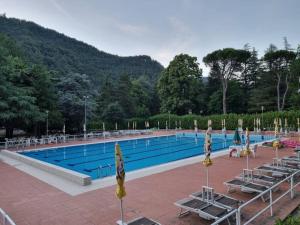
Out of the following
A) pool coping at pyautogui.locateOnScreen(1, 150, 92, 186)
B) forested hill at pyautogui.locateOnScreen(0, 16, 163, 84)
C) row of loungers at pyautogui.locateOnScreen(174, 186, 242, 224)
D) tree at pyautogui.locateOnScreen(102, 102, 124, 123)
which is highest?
forested hill at pyautogui.locateOnScreen(0, 16, 163, 84)

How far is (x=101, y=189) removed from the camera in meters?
7.64

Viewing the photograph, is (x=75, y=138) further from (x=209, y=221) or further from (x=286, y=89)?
(x=286, y=89)

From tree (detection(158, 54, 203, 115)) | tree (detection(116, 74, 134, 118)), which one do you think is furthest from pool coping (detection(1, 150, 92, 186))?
tree (detection(158, 54, 203, 115))

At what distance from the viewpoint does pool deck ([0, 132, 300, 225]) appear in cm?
538

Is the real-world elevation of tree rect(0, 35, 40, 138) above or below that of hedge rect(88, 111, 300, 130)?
above

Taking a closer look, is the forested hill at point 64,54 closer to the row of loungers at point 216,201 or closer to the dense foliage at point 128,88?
the dense foliage at point 128,88

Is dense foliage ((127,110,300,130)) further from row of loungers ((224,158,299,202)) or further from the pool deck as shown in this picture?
the pool deck

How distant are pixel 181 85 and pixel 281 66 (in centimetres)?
1591

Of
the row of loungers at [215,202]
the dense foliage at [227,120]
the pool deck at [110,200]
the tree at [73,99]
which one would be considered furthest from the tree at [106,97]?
the row of loungers at [215,202]

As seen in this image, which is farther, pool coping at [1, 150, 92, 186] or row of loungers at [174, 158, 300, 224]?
pool coping at [1, 150, 92, 186]

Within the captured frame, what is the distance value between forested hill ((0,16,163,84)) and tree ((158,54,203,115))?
966 cm

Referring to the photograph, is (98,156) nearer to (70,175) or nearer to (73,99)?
(70,175)

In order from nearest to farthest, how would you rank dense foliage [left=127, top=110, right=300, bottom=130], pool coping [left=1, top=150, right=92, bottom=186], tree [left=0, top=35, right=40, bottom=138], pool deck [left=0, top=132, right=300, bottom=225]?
pool deck [left=0, top=132, right=300, bottom=225]
pool coping [left=1, top=150, right=92, bottom=186]
tree [left=0, top=35, right=40, bottom=138]
dense foliage [left=127, top=110, right=300, bottom=130]

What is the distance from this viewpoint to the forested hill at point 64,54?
44062 millimetres
